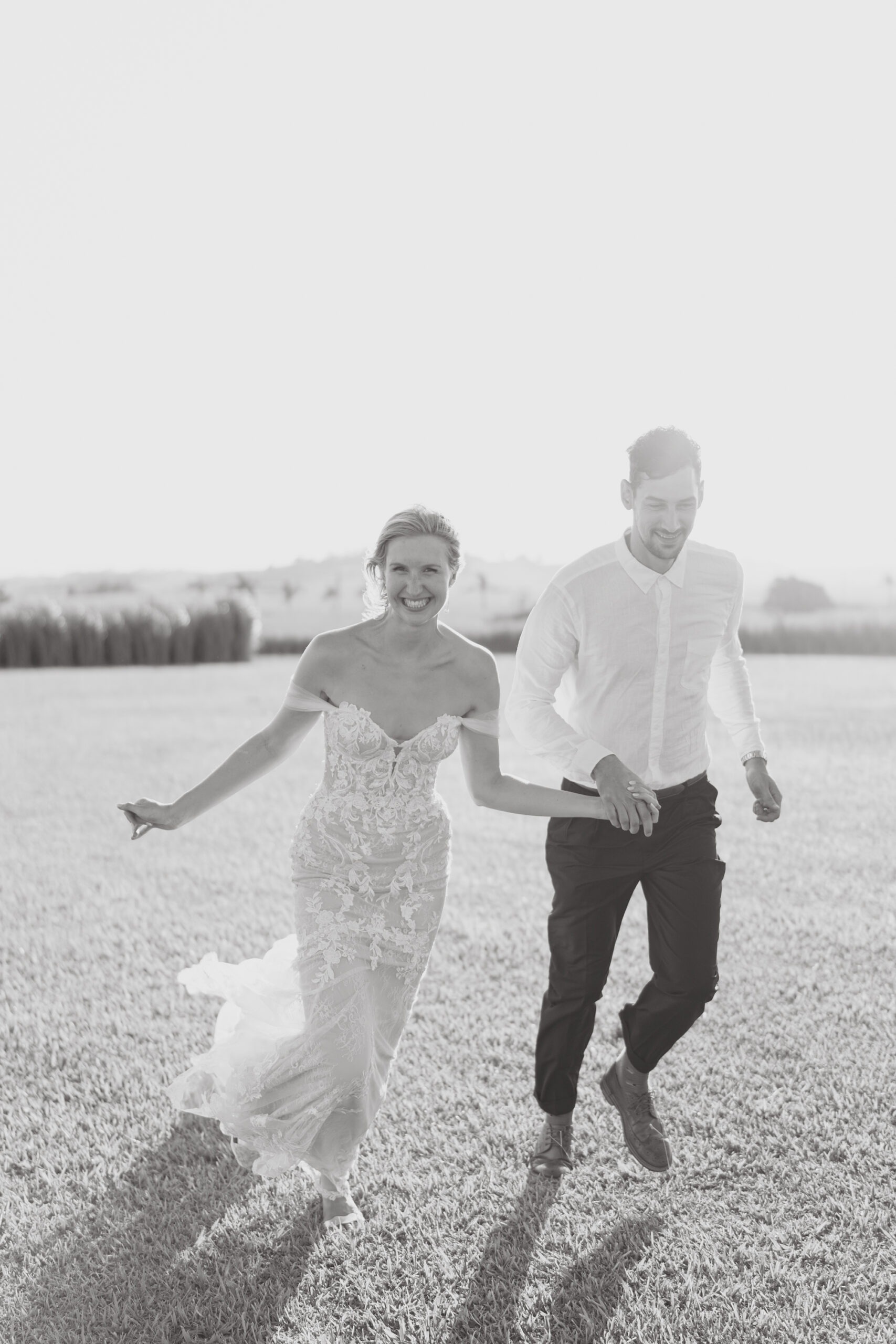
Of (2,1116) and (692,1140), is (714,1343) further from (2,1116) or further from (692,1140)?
(2,1116)

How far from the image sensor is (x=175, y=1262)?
325 cm

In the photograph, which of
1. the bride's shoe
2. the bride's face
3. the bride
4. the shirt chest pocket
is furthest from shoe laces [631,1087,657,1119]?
the bride's face

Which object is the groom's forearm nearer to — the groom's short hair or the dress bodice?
the dress bodice

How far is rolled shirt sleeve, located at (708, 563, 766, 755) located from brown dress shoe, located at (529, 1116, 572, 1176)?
1423 millimetres

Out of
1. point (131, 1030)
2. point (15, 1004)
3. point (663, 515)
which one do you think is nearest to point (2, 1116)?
point (131, 1030)

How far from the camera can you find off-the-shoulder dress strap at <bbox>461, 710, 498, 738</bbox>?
12.3 feet

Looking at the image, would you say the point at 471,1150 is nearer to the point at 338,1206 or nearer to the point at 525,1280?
the point at 338,1206

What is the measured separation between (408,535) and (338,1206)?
2.02 metres

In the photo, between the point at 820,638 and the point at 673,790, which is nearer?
the point at 673,790

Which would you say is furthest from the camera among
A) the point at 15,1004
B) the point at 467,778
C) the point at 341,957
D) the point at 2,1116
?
the point at 15,1004

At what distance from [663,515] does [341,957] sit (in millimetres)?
1707

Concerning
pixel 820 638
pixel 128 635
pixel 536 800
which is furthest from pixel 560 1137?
pixel 820 638

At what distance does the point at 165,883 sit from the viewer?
26.2ft

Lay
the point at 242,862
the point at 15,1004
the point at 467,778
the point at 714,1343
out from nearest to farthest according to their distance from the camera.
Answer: the point at 714,1343, the point at 467,778, the point at 15,1004, the point at 242,862
